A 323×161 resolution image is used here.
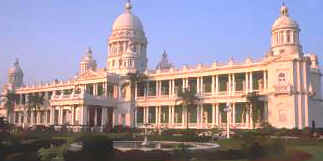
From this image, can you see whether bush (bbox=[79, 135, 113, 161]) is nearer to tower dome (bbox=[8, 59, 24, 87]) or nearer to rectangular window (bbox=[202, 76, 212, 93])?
rectangular window (bbox=[202, 76, 212, 93])

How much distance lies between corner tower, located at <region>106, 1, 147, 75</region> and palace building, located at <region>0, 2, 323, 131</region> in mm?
283

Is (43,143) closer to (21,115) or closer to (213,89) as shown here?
(213,89)

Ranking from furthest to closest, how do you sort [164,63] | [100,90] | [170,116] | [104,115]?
[164,63] < [100,90] < [104,115] < [170,116]

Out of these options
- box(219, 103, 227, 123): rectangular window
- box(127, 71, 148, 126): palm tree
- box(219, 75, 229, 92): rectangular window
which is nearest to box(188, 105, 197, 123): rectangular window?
box(219, 103, 227, 123): rectangular window

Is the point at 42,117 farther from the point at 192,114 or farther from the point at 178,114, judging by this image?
the point at 192,114

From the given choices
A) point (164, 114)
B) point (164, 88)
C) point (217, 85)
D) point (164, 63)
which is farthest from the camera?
point (164, 63)

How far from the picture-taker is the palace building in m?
70.4

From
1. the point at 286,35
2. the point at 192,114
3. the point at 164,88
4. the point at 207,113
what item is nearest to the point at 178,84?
the point at 164,88

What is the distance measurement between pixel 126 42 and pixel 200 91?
33834 mm

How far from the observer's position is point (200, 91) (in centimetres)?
8538

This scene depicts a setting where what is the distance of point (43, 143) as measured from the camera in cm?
3644

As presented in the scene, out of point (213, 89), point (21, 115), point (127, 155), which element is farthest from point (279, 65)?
point (21, 115)

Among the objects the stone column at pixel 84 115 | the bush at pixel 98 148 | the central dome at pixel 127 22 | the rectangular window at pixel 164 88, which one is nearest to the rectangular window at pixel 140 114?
the rectangular window at pixel 164 88

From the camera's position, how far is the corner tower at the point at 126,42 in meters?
109
